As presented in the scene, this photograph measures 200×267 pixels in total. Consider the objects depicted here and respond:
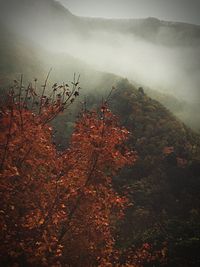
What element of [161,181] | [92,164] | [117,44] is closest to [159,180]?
[161,181]

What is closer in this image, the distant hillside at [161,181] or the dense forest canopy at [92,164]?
the dense forest canopy at [92,164]

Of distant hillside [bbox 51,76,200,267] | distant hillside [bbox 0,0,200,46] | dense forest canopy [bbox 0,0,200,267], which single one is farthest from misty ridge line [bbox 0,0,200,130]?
distant hillside [bbox 51,76,200,267]

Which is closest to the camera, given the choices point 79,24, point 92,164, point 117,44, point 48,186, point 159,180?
point 92,164

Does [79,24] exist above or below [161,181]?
above

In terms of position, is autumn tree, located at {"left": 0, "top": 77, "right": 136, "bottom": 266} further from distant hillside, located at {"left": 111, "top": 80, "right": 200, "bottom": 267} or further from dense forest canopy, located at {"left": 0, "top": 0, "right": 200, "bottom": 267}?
distant hillside, located at {"left": 111, "top": 80, "right": 200, "bottom": 267}

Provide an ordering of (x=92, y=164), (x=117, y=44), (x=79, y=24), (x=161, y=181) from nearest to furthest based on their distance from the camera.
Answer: (x=92, y=164)
(x=161, y=181)
(x=79, y=24)
(x=117, y=44)

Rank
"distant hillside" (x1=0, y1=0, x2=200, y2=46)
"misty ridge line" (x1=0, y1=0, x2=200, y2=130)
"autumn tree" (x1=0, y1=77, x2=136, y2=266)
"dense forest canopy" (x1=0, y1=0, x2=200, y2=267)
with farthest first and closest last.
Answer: "distant hillside" (x1=0, y1=0, x2=200, y2=46) < "misty ridge line" (x1=0, y1=0, x2=200, y2=130) < "dense forest canopy" (x1=0, y1=0, x2=200, y2=267) < "autumn tree" (x1=0, y1=77, x2=136, y2=266)

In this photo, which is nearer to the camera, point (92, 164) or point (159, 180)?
point (92, 164)

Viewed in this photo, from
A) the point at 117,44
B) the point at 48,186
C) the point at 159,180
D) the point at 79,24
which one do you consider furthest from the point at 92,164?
the point at 117,44

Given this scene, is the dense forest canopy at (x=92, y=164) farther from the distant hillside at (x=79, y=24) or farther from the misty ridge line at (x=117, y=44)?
the distant hillside at (x=79, y=24)

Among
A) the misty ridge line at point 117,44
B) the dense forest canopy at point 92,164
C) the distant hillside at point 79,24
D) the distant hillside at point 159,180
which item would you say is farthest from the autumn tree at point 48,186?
the distant hillside at point 79,24

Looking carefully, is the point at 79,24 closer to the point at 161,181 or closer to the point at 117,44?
the point at 117,44

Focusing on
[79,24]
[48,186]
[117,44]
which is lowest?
[48,186]

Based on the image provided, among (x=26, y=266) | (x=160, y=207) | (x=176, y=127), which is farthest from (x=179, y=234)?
(x=176, y=127)
